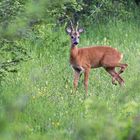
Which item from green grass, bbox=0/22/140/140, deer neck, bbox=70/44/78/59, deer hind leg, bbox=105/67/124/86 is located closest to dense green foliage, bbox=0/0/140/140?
green grass, bbox=0/22/140/140

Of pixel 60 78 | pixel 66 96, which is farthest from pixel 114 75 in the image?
pixel 66 96

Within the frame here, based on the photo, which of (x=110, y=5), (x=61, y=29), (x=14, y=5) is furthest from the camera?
(x=110, y=5)

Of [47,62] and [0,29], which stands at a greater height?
[0,29]

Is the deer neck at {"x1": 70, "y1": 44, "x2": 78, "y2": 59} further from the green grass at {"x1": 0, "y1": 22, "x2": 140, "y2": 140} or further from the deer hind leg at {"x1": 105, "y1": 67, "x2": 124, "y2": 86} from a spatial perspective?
the deer hind leg at {"x1": 105, "y1": 67, "x2": 124, "y2": 86}

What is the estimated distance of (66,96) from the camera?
957 cm

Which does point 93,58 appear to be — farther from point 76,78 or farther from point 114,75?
point 76,78

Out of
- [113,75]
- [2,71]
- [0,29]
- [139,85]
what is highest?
[0,29]

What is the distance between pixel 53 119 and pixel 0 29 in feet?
12.1

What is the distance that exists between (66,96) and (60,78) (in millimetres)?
1647

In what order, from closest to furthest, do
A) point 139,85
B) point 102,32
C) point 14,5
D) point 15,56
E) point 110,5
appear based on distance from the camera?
point 139,85
point 14,5
point 15,56
point 102,32
point 110,5

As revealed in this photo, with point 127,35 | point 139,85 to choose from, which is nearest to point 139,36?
point 127,35

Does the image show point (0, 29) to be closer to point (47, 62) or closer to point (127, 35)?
point (47, 62)

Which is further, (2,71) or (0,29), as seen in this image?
(2,71)

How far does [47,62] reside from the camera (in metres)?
12.8
